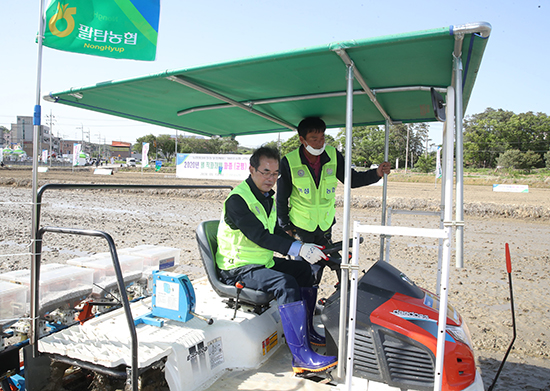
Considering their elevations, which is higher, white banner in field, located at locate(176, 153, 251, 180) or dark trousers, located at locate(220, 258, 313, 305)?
white banner in field, located at locate(176, 153, 251, 180)

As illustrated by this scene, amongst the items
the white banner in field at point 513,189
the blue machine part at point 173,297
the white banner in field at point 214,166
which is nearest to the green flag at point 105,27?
the blue machine part at point 173,297

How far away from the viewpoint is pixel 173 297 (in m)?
2.47

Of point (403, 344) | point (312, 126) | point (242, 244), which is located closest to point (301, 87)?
point (312, 126)

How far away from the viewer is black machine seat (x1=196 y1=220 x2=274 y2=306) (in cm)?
253

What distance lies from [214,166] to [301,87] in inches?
675

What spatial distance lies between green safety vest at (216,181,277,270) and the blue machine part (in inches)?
13.8

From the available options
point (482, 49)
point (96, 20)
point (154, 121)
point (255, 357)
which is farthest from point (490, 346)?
point (96, 20)

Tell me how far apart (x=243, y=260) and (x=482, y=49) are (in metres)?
1.89

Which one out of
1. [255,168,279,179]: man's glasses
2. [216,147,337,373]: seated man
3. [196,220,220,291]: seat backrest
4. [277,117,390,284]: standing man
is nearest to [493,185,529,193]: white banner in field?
[277,117,390,284]: standing man

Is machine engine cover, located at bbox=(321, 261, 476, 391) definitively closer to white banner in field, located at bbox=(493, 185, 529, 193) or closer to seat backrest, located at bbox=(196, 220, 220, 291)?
seat backrest, located at bbox=(196, 220, 220, 291)

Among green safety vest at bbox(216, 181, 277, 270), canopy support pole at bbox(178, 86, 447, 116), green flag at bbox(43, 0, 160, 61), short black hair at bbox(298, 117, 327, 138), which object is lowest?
green safety vest at bbox(216, 181, 277, 270)

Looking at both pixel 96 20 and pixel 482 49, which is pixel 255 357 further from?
pixel 96 20

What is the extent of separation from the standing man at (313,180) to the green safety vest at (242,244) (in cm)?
55

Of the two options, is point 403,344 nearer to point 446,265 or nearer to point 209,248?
point 446,265
